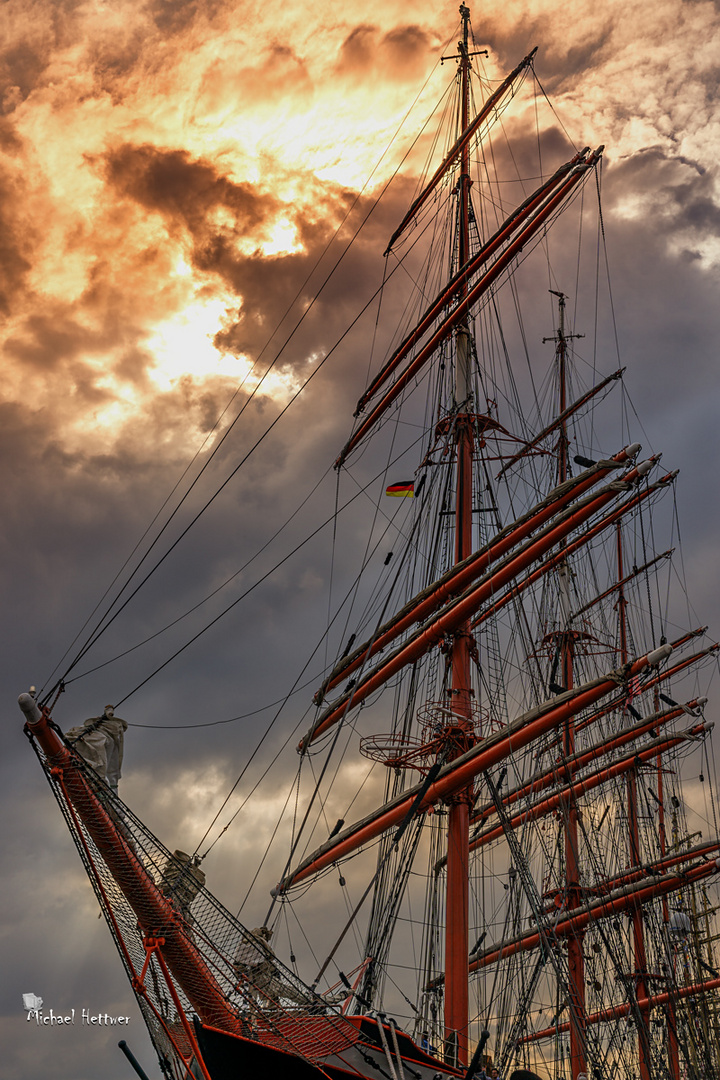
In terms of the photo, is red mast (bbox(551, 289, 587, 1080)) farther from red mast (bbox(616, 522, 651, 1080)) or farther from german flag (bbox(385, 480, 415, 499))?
german flag (bbox(385, 480, 415, 499))

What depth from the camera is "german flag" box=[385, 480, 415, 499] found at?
83.4ft

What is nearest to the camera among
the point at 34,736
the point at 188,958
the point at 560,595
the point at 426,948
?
the point at 34,736

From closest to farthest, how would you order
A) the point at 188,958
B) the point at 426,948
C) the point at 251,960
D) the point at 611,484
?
1. the point at 188,958
2. the point at 251,960
3. the point at 611,484
4. the point at 426,948

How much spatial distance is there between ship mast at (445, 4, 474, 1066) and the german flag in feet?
6.25

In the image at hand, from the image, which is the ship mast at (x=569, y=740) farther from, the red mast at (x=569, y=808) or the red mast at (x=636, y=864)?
the red mast at (x=636, y=864)

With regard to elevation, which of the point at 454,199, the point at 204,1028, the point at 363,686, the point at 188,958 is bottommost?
the point at 204,1028

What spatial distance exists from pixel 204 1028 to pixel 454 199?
24.0m

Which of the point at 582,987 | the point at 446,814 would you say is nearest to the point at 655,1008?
the point at 582,987

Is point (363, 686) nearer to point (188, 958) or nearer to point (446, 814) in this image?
point (446, 814)

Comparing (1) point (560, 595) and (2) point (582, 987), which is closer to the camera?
(2) point (582, 987)

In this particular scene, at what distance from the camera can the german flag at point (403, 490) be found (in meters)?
25.4

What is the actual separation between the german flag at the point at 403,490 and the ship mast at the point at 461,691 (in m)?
1.90

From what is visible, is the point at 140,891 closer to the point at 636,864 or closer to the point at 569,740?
the point at 569,740

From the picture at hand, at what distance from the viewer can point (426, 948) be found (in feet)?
70.2
